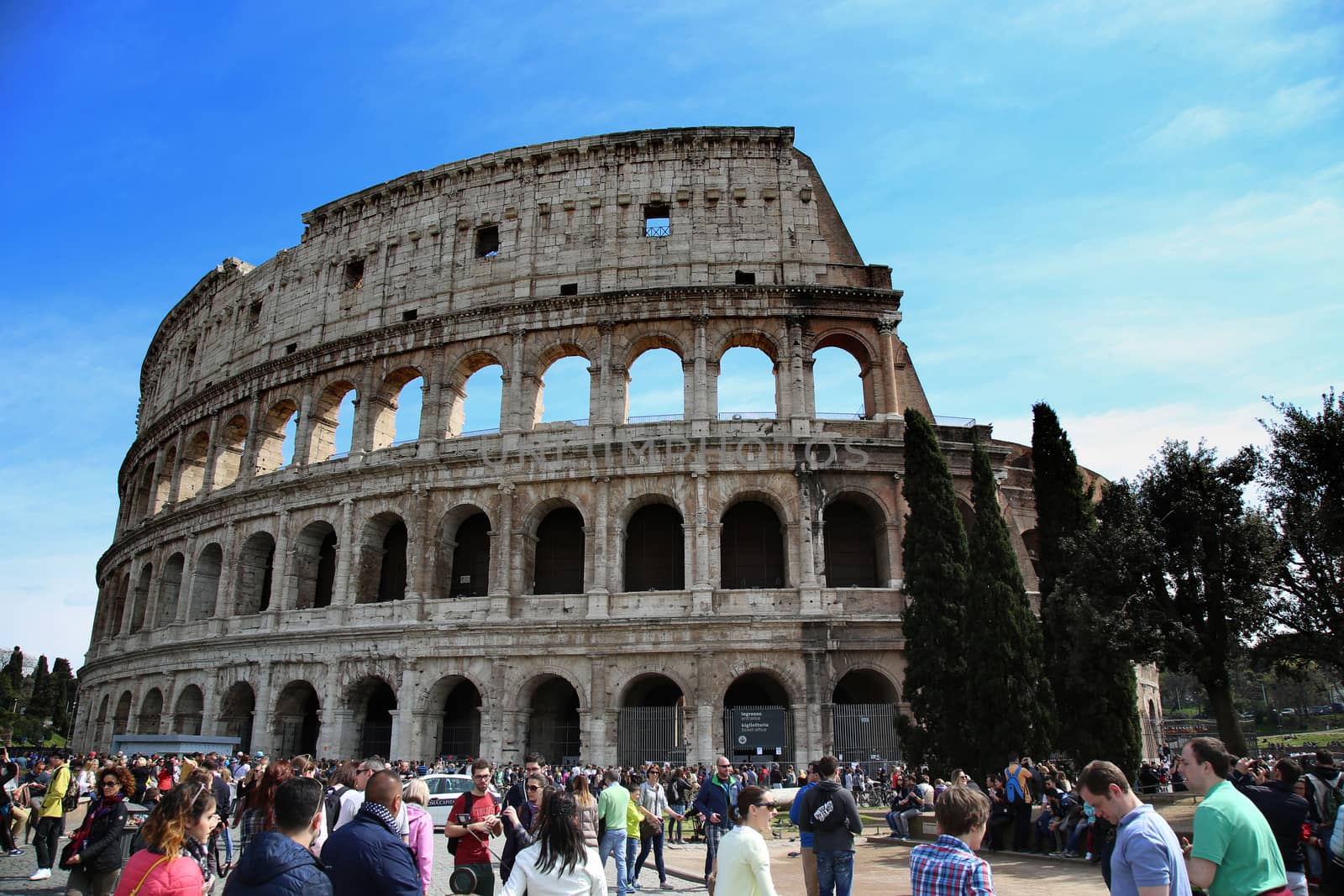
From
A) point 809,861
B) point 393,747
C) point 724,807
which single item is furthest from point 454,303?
point 809,861

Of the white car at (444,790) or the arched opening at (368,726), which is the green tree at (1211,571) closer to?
the white car at (444,790)

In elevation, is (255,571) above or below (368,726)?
above

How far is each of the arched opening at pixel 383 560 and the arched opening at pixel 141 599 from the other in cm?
1150

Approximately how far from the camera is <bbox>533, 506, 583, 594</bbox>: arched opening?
24828mm

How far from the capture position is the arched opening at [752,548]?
78.4ft

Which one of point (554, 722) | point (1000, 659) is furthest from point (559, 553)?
point (1000, 659)

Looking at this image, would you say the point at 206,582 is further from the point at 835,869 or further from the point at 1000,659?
the point at 835,869

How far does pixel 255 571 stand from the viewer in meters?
28.6

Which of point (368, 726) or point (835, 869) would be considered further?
point (368, 726)

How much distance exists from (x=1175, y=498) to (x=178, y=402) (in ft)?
110

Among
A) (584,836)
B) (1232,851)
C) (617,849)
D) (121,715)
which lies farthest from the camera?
(121,715)

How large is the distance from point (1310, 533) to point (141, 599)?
1427 inches

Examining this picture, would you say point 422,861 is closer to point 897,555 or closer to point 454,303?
point 897,555

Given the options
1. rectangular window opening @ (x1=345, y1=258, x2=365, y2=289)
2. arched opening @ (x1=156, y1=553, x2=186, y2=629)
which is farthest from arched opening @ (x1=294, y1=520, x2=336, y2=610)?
rectangular window opening @ (x1=345, y1=258, x2=365, y2=289)
